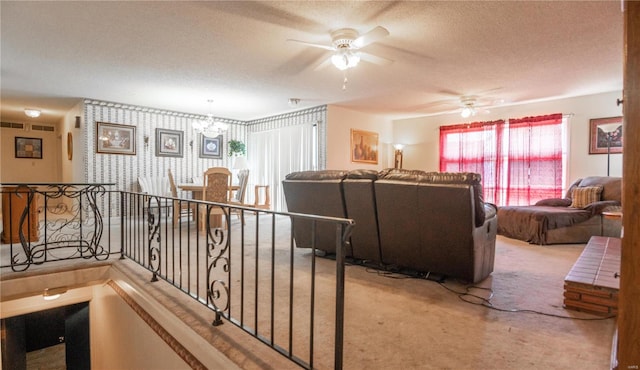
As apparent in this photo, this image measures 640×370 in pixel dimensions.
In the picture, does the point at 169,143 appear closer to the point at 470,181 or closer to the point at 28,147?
the point at 28,147

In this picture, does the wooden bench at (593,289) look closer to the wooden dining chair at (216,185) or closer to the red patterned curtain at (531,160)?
the red patterned curtain at (531,160)

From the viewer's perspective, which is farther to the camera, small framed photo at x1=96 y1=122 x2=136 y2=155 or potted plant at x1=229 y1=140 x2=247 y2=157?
potted plant at x1=229 y1=140 x2=247 y2=157

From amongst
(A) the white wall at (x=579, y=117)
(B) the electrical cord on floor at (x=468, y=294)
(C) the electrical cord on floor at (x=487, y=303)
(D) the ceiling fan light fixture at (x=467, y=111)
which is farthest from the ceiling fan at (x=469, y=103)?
(C) the electrical cord on floor at (x=487, y=303)

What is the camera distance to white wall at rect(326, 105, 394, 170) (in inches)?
259

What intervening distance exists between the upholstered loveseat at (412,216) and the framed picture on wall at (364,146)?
153 inches

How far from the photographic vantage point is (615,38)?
320cm

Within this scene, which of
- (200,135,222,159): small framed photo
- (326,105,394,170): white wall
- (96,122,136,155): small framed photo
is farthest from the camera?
(200,135,222,159): small framed photo

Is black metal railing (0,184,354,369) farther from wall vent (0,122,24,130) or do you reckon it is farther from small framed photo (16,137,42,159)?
wall vent (0,122,24,130)

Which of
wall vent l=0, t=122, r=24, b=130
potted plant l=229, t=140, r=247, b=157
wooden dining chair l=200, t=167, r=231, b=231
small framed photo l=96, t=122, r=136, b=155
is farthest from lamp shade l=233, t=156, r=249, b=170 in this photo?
wall vent l=0, t=122, r=24, b=130

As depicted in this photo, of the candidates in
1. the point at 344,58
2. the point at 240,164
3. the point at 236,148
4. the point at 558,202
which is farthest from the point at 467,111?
the point at 236,148

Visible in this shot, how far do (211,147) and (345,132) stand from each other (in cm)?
329

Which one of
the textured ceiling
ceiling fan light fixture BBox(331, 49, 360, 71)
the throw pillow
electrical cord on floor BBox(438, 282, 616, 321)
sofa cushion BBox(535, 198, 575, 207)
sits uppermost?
the textured ceiling

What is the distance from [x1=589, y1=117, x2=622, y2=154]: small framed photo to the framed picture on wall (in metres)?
3.98

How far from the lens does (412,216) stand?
2.71m
